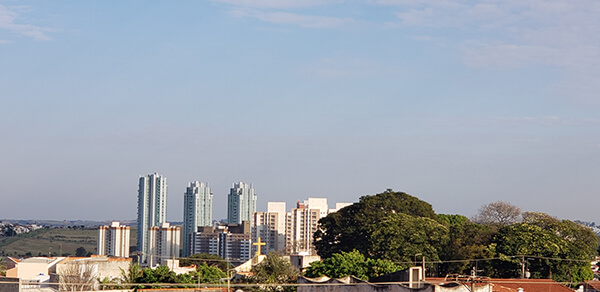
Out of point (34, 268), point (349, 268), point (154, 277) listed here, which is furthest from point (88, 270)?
point (349, 268)

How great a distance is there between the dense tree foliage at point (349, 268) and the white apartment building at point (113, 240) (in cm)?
14484

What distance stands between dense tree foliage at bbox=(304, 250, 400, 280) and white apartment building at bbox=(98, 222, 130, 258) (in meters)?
145

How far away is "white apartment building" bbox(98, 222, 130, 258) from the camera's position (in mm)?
194375

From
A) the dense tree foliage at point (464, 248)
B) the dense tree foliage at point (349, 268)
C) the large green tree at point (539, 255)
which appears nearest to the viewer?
the dense tree foliage at point (349, 268)

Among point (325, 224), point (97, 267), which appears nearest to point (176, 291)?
point (97, 267)

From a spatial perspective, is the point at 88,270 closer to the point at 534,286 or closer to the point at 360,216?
the point at 534,286

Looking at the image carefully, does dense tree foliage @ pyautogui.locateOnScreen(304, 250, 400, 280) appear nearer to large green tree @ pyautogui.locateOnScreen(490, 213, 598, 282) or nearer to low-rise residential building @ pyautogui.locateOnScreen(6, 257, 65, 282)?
large green tree @ pyautogui.locateOnScreen(490, 213, 598, 282)

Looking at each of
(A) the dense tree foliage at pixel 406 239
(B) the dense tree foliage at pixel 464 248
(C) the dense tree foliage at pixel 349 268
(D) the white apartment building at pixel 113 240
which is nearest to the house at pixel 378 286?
(C) the dense tree foliage at pixel 349 268

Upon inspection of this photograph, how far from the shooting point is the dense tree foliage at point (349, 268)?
174 ft

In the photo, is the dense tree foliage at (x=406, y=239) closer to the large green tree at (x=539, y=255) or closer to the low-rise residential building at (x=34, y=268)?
the large green tree at (x=539, y=255)

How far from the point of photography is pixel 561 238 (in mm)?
62562

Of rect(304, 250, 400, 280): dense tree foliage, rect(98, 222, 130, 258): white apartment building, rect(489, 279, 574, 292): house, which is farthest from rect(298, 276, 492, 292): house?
rect(98, 222, 130, 258): white apartment building

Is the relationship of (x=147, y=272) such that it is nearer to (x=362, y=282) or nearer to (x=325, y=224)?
(x=362, y=282)

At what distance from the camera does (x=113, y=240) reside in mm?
194375
